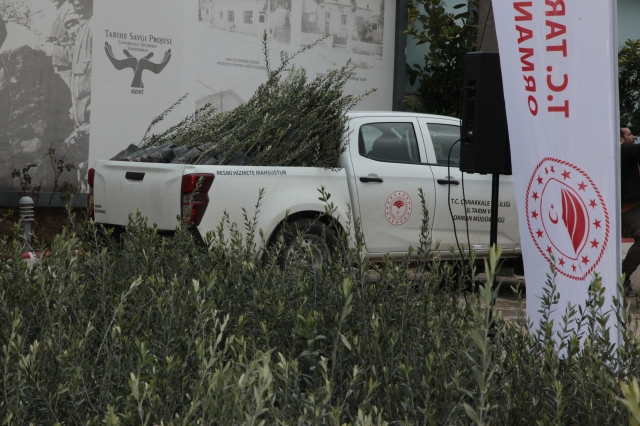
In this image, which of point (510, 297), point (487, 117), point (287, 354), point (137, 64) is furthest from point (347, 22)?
point (287, 354)

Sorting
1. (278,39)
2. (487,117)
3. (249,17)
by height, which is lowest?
(487,117)

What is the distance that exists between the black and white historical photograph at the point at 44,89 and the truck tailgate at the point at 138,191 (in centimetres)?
314

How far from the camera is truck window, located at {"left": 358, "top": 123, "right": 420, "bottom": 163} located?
8.22 m

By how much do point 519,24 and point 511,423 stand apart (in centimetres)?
233

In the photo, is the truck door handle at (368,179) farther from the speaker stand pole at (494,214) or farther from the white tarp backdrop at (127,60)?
the white tarp backdrop at (127,60)

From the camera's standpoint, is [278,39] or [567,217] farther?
[278,39]

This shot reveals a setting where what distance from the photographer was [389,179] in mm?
8078

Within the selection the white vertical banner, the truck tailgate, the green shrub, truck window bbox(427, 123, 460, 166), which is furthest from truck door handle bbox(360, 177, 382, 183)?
the green shrub

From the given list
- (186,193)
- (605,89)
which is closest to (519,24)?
(605,89)

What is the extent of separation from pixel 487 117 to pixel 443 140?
9.47 feet

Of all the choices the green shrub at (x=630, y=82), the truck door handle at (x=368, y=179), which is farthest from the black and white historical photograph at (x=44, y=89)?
the green shrub at (x=630, y=82)

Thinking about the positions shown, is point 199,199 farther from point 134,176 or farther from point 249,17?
point 249,17

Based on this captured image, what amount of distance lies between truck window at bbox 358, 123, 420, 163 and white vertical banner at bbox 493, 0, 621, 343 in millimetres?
3900

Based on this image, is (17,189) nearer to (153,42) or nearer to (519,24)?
(153,42)
